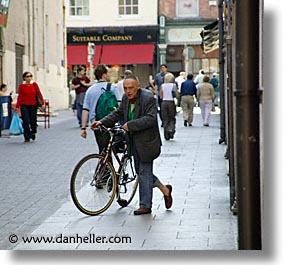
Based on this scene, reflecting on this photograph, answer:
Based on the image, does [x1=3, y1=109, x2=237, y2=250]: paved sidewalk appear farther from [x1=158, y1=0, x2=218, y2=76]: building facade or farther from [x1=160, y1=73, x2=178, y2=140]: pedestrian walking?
[x1=158, y1=0, x2=218, y2=76]: building facade

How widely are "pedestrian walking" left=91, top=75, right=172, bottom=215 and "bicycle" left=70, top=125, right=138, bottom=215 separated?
0.22 meters

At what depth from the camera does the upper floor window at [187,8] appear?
2675cm

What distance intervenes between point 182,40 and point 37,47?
10.4m

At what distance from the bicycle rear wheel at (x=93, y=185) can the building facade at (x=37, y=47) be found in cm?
1373

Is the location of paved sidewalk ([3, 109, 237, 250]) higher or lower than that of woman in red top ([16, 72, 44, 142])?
lower

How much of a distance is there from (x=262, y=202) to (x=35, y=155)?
911 centimetres

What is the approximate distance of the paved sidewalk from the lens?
711 centimetres

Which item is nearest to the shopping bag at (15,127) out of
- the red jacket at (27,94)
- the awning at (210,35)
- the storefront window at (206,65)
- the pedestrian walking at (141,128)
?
the red jacket at (27,94)

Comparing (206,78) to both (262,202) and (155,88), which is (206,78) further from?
(262,202)

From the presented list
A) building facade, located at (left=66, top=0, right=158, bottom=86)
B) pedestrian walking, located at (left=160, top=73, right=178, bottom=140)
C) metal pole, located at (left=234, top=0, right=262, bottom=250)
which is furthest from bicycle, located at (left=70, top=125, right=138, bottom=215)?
building facade, located at (left=66, top=0, right=158, bottom=86)

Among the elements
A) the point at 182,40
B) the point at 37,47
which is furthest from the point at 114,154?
the point at 182,40

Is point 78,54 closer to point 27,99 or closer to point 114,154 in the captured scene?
point 27,99

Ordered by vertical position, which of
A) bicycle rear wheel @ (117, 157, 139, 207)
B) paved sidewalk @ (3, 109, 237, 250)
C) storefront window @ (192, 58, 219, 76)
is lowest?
paved sidewalk @ (3, 109, 237, 250)

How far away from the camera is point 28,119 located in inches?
677
